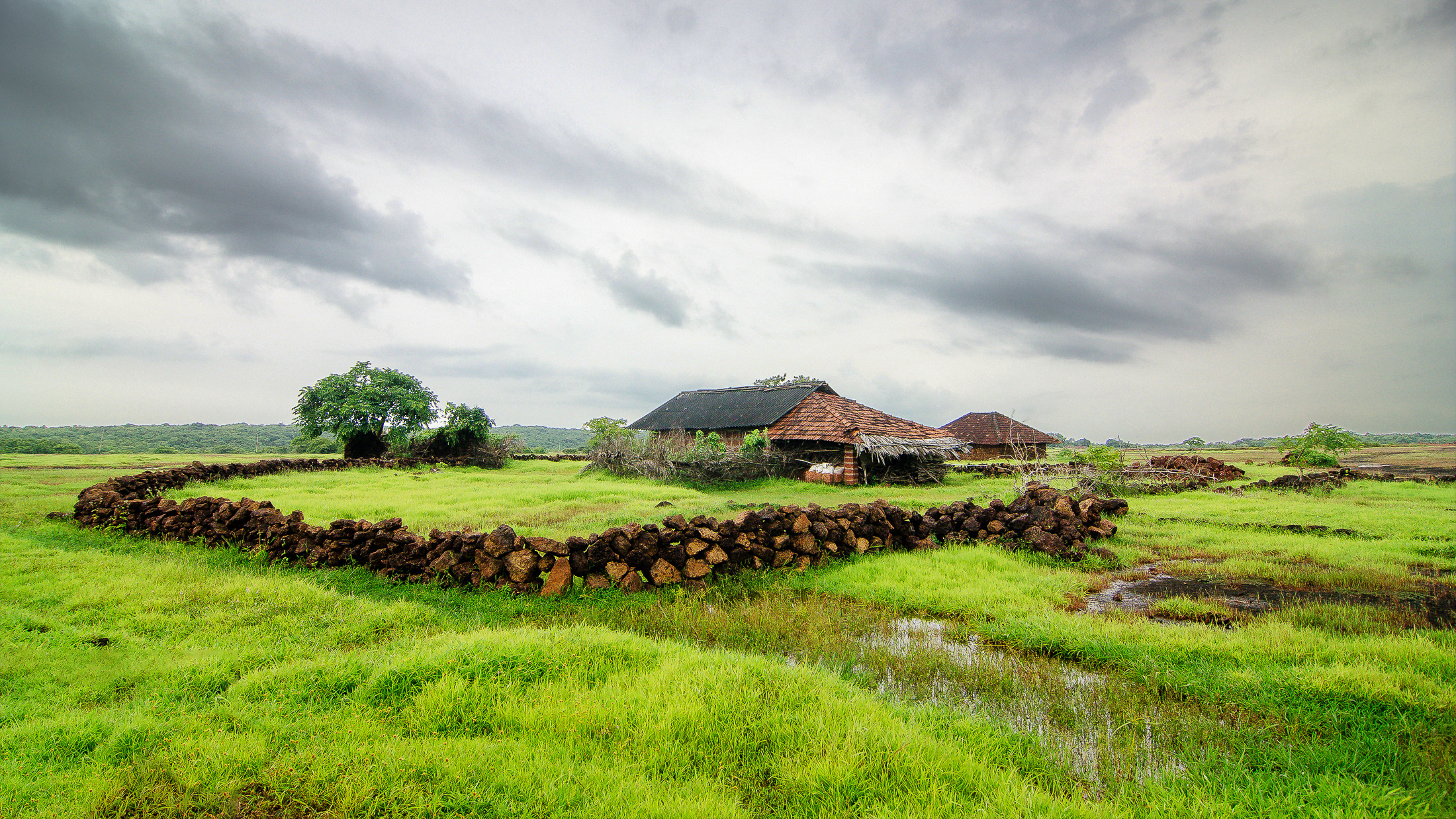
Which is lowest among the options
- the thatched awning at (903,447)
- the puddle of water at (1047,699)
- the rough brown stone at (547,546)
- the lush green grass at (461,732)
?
the puddle of water at (1047,699)

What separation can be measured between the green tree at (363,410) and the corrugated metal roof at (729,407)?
12057 mm

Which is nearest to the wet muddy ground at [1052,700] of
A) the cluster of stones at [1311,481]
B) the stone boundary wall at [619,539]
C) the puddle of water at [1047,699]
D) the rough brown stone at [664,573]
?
the puddle of water at [1047,699]

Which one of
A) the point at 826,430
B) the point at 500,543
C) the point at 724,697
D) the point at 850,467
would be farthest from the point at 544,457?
the point at 724,697

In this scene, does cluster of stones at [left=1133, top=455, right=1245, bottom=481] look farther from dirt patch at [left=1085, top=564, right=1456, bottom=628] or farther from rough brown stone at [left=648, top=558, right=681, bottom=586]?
rough brown stone at [left=648, top=558, right=681, bottom=586]

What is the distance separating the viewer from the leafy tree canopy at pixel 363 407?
29922 mm

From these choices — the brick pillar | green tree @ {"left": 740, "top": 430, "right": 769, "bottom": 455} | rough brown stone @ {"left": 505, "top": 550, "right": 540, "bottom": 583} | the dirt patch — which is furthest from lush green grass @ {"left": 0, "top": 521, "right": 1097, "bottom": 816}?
the brick pillar

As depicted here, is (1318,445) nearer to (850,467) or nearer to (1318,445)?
(1318,445)

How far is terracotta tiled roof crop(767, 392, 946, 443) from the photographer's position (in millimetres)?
22641

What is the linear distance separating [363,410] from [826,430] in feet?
77.7

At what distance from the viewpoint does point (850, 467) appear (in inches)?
868

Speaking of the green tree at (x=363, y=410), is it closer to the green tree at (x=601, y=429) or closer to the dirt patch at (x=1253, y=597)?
the green tree at (x=601, y=429)

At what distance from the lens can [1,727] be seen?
343 centimetres

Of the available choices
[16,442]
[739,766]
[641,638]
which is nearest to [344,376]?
[16,442]

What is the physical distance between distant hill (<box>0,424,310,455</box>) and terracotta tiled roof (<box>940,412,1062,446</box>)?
145ft
